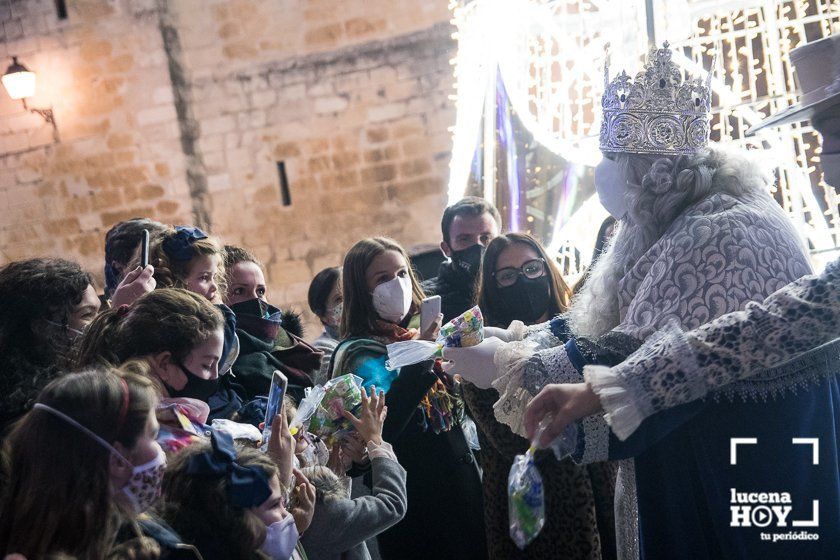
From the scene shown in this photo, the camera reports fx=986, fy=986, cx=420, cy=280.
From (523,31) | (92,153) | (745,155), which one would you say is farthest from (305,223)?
(745,155)

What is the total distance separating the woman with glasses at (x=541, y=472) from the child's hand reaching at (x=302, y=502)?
759 millimetres

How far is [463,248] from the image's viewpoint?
4629 mm

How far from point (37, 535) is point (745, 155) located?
1.89m

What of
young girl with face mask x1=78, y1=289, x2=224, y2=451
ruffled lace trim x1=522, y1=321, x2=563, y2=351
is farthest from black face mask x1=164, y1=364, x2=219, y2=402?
ruffled lace trim x1=522, y1=321, x2=563, y2=351

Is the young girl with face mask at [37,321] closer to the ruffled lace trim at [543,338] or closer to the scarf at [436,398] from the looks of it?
the scarf at [436,398]

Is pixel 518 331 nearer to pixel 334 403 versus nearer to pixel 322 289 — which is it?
pixel 334 403

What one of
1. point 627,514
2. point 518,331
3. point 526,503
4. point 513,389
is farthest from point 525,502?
point 518,331

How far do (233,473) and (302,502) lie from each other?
46 cm

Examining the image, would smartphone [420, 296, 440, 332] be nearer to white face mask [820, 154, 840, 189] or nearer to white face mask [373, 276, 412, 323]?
white face mask [373, 276, 412, 323]

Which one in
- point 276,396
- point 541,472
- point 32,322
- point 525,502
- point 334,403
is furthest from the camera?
point 541,472

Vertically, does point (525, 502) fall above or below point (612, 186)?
below

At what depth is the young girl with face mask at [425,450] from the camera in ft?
11.3

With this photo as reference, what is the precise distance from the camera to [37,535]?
182 cm

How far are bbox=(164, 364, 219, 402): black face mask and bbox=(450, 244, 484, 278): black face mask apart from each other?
6.70 ft
